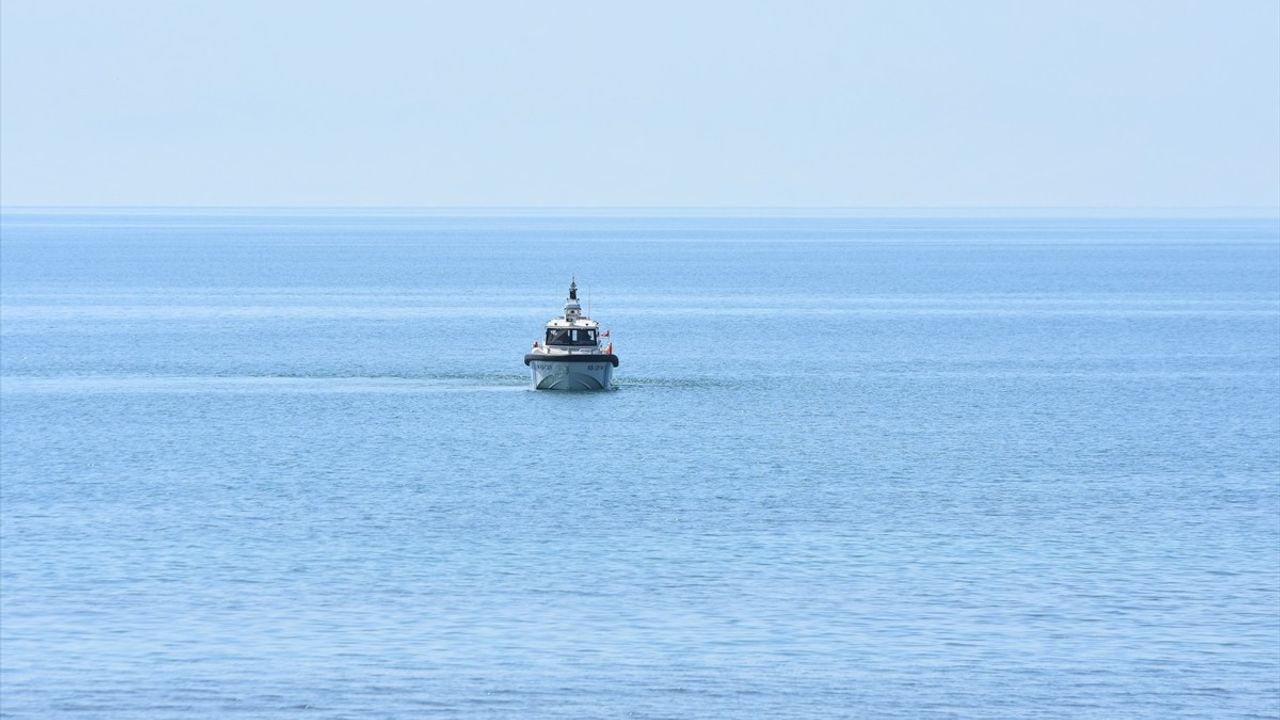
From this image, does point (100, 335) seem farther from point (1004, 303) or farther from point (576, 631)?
point (576, 631)

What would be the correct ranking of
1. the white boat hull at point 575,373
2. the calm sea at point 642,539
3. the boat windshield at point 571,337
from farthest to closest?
the boat windshield at point 571,337
the white boat hull at point 575,373
the calm sea at point 642,539

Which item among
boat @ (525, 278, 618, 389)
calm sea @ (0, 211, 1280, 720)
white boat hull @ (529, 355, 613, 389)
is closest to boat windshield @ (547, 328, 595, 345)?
boat @ (525, 278, 618, 389)

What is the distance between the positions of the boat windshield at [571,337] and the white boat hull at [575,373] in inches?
49.6

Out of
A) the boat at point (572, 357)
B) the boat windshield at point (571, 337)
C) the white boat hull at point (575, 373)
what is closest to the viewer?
the boat at point (572, 357)

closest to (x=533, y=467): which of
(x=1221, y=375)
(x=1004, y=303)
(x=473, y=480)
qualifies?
(x=473, y=480)

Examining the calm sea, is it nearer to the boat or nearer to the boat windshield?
the boat

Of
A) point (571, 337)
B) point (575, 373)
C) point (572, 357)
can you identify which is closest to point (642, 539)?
point (572, 357)

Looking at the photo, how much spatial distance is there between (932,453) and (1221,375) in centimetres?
3819

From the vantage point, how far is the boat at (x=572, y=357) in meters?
93.4

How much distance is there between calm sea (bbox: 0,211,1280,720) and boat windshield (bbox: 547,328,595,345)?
2715mm

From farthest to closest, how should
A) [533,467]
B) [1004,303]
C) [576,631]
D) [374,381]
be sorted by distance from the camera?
[1004,303]
[374,381]
[533,467]
[576,631]

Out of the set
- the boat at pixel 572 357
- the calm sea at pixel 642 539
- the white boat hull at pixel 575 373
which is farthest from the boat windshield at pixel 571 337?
the calm sea at pixel 642 539

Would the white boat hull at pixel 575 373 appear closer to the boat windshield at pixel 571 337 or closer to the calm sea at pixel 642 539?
the calm sea at pixel 642 539

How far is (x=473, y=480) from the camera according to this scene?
66688mm
